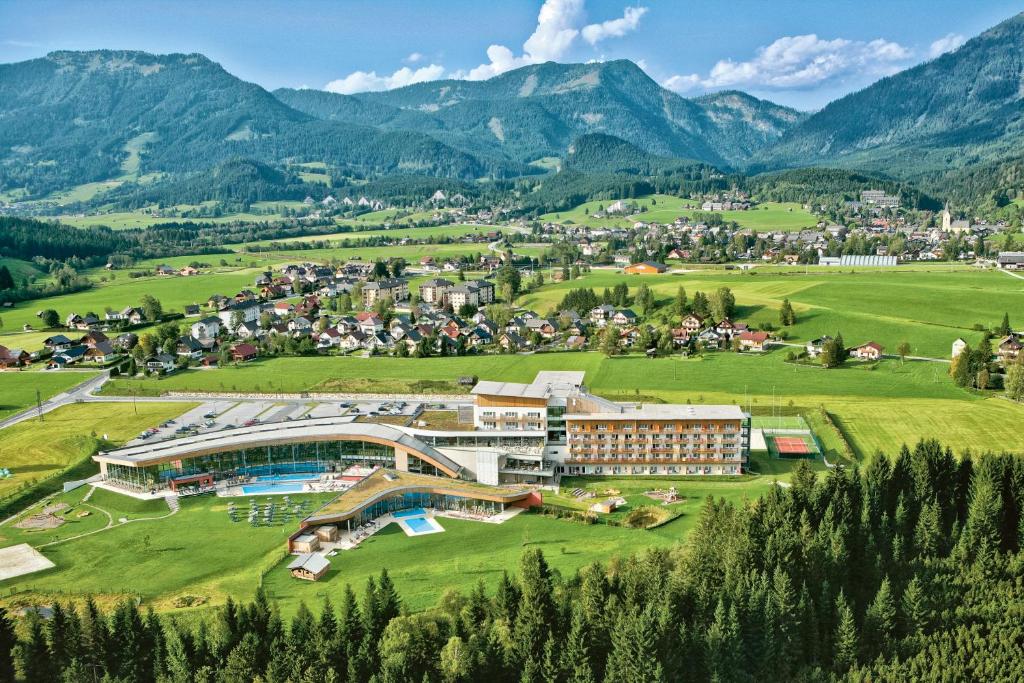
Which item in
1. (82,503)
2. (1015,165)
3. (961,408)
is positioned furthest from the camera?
(1015,165)

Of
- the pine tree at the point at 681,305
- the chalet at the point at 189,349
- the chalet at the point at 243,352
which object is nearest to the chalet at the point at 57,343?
the chalet at the point at 189,349

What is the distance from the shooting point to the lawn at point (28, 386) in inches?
2199

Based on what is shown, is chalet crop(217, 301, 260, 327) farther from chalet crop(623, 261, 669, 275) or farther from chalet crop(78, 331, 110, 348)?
chalet crop(623, 261, 669, 275)

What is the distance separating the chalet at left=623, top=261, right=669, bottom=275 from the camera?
10762 cm

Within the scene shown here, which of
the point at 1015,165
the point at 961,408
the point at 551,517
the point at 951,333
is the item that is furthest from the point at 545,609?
the point at 1015,165

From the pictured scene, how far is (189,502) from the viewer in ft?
124

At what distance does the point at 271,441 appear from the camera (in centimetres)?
4184

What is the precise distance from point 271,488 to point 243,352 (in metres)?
34.0

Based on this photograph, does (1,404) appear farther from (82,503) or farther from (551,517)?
(551,517)

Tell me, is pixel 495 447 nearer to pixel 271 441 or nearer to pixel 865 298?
pixel 271 441

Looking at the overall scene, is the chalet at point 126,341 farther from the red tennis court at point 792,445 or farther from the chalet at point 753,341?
the red tennis court at point 792,445

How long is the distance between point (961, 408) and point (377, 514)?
36787 millimetres

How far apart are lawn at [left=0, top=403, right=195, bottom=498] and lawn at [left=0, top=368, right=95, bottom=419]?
3942 mm

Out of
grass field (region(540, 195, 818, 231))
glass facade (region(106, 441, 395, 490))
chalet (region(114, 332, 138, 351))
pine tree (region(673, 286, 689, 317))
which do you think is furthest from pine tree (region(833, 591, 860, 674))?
grass field (region(540, 195, 818, 231))
